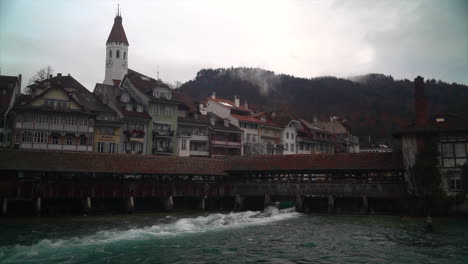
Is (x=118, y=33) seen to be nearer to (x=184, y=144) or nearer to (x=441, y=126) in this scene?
(x=184, y=144)

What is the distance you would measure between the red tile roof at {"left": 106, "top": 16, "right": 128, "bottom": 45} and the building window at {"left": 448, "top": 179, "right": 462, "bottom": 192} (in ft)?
156

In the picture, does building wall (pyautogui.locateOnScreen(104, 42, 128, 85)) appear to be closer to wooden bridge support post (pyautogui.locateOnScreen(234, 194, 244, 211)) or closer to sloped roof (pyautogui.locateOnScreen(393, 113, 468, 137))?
wooden bridge support post (pyautogui.locateOnScreen(234, 194, 244, 211))

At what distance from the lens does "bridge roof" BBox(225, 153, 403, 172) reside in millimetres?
34594

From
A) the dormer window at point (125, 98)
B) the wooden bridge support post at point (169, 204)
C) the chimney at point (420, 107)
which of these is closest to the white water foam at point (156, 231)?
the wooden bridge support post at point (169, 204)

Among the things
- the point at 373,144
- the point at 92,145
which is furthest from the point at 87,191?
the point at 373,144

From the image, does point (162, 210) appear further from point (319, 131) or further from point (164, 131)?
point (319, 131)

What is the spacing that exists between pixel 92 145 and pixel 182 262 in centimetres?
3035

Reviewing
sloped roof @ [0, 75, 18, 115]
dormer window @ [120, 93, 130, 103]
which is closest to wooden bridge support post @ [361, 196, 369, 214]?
dormer window @ [120, 93, 130, 103]

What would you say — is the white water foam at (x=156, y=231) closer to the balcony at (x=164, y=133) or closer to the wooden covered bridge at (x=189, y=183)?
the wooden covered bridge at (x=189, y=183)

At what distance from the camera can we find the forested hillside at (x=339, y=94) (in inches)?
3767

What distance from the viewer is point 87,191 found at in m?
33.2

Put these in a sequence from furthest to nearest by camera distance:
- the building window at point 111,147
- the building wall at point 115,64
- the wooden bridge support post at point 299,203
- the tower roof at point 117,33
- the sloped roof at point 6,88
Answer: the tower roof at point 117,33
the building wall at point 115,64
the building window at point 111,147
the sloped roof at point 6,88
the wooden bridge support post at point 299,203

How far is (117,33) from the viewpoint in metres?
62.6

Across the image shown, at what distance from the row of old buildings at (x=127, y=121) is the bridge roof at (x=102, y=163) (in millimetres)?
9313
